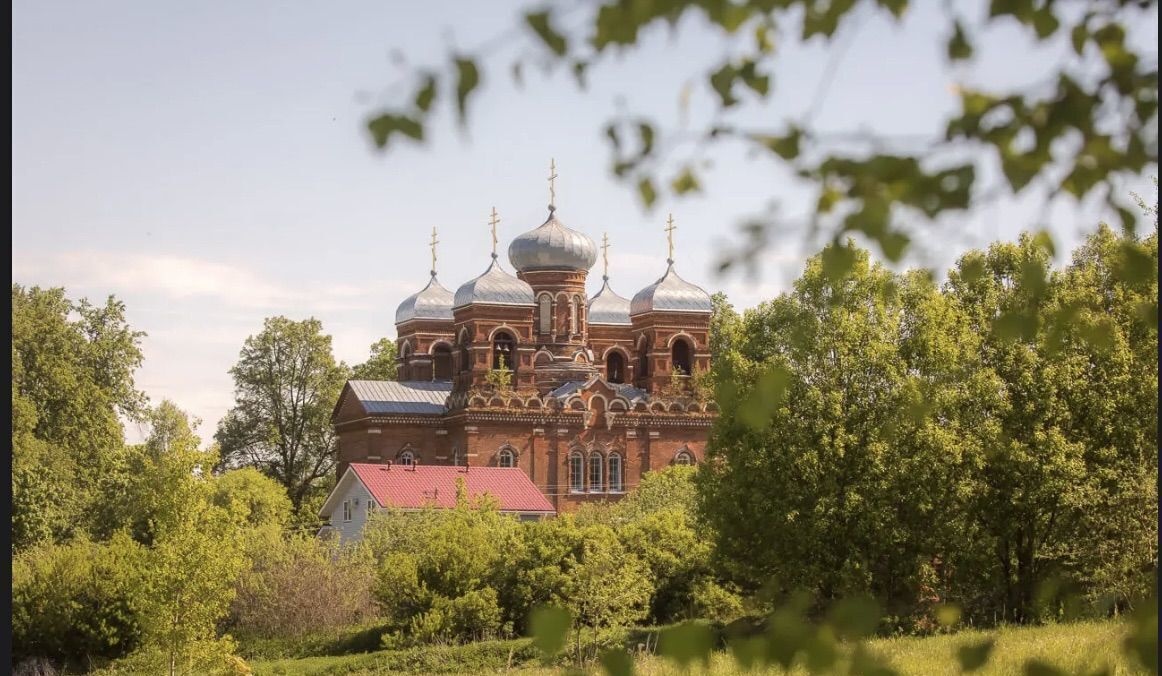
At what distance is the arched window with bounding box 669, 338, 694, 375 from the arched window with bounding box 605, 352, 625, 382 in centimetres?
269

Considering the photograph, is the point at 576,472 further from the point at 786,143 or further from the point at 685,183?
the point at 786,143

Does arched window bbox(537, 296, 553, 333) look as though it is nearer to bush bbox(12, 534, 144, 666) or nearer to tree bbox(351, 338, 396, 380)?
tree bbox(351, 338, 396, 380)

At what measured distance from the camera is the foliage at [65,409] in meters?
39.0

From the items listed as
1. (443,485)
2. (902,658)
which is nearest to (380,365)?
(443,485)

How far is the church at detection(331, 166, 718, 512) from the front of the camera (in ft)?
177

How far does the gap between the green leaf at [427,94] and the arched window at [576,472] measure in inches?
2017

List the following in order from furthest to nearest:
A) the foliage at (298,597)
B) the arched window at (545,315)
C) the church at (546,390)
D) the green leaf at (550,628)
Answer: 1. the arched window at (545,315)
2. the church at (546,390)
3. the foliage at (298,597)
4. the green leaf at (550,628)

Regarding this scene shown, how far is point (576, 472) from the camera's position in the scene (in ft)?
179

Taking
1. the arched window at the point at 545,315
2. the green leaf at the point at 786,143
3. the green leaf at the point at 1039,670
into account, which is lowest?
the green leaf at the point at 1039,670

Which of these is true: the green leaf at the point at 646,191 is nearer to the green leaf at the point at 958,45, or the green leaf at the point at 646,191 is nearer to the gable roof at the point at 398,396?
the green leaf at the point at 958,45

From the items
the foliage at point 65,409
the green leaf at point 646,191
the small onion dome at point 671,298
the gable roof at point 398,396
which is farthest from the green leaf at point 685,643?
the small onion dome at point 671,298

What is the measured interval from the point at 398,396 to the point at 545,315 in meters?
6.32

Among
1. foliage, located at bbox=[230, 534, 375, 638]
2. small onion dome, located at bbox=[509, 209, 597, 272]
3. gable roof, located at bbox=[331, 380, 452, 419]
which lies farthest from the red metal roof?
small onion dome, located at bbox=[509, 209, 597, 272]

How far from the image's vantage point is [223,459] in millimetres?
62781
